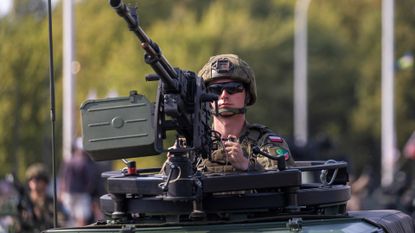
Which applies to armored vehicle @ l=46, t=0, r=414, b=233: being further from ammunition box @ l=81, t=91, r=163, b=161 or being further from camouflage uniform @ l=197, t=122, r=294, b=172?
camouflage uniform @ l=197, t=122, r=294, b=172

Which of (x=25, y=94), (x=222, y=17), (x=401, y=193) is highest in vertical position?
(x=222, y=17)

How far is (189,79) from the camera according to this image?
8016 millimetres

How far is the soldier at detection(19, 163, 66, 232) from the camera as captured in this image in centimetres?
1449

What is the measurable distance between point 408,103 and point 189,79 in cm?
4944

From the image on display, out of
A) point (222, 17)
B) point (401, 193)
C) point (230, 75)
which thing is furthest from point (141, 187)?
point (222, 17)

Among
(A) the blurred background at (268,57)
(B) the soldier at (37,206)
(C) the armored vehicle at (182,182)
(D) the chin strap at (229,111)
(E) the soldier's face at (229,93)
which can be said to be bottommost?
(B) the soldier at (37,206)

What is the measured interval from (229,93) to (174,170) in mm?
1559

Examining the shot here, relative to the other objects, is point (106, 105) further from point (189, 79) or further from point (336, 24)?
point (336, 24)

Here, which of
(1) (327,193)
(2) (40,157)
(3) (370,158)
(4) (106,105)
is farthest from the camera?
(3) (370,158)

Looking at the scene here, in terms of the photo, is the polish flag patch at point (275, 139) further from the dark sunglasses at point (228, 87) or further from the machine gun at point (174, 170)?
the machine gun at point (174, 170)

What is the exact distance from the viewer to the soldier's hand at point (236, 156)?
8.39 meters

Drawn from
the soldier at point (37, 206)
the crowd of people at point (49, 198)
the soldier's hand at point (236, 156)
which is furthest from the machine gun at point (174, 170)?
the soldier at point (37, 206)

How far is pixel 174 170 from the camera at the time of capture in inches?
303

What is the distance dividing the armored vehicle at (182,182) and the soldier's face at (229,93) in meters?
0.61
